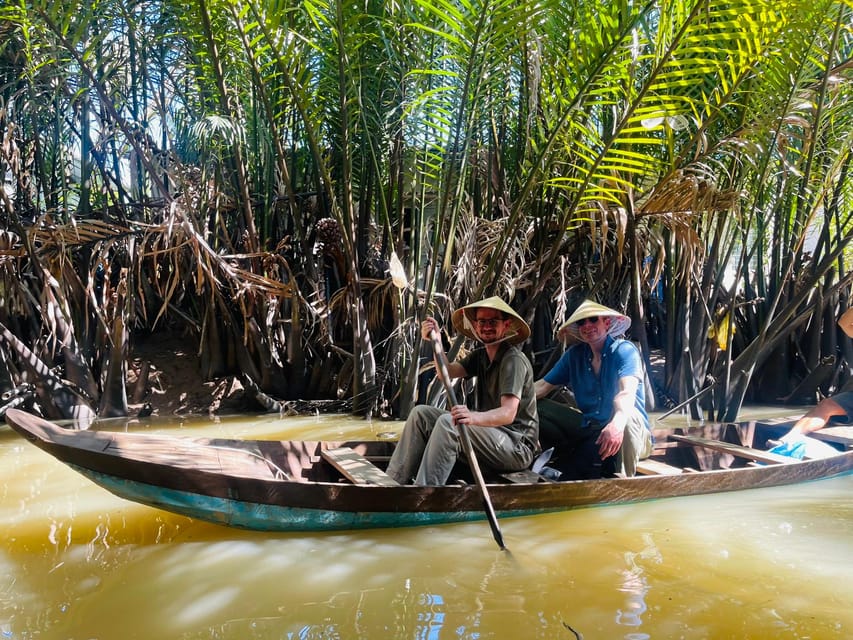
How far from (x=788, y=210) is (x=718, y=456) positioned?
374 cm

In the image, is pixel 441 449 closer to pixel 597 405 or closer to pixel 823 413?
pixel 597 405

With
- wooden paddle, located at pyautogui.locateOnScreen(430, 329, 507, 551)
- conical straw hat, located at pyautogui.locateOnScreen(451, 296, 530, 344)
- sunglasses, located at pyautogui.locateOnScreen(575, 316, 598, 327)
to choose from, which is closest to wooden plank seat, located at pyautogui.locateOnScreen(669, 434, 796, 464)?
sunglasses, located at pyautogui.locateOnScreen(575, 316, 598, 327)

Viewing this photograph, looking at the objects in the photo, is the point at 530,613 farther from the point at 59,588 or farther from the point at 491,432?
the point at 59,588

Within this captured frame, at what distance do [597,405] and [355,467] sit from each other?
1.45 meters

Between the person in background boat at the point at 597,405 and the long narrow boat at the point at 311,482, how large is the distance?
0.83 feet

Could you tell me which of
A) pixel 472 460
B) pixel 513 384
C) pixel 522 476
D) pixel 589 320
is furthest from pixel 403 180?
pixel 472 460

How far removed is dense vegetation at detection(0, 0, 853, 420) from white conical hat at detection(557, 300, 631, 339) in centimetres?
136

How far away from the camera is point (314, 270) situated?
7379 mm

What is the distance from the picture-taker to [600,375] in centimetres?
401

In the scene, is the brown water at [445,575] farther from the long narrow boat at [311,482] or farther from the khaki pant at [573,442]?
the khaki pant at [573,442]

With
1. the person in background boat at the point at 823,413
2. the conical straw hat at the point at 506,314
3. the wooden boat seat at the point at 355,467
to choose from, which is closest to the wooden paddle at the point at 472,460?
the conical straw hat at the point at 506,314

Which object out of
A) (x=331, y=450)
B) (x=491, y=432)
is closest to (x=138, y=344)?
(x=331, y=450)

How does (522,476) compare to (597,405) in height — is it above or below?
below

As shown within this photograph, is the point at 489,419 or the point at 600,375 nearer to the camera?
the point at 489,419
